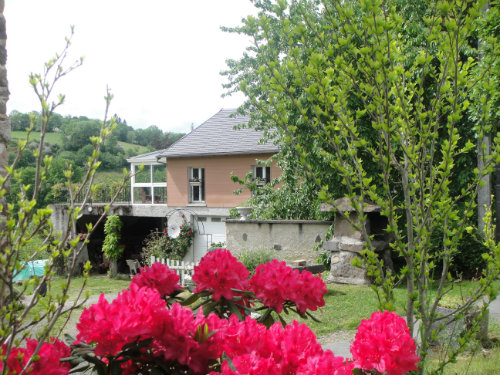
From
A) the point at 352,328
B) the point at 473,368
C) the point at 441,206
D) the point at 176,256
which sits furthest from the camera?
the point at 176,256

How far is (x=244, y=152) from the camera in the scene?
20469 mm

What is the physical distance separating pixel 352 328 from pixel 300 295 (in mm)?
4289

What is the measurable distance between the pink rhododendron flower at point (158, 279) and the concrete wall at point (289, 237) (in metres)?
7.44

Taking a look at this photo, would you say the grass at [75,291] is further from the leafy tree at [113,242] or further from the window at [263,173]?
the window at [263,173]

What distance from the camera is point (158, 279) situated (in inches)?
78.7

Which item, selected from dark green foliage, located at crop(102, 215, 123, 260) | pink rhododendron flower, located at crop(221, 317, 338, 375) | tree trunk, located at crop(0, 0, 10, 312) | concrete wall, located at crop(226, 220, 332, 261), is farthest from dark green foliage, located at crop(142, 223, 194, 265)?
pink rhododendron flower, located at crop(221, 317, 338, 375)

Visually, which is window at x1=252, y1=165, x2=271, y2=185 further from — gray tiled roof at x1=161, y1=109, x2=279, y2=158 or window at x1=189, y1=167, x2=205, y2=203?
window at x1=189, y1=167, x2=205, y2=203

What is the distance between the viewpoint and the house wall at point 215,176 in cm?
2097

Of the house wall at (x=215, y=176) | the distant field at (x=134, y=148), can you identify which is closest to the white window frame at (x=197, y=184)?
the house wall at (x=215, y=176)

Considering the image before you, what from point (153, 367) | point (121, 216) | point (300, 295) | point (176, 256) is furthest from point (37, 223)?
point (121, 216)

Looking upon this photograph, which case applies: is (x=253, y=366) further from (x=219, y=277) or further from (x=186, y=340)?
(x=219, y=277)

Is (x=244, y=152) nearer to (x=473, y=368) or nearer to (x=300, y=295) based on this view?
Result: (x=473, y=368)

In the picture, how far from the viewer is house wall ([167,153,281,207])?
826 inches

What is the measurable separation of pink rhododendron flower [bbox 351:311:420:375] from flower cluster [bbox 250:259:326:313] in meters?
0.35
